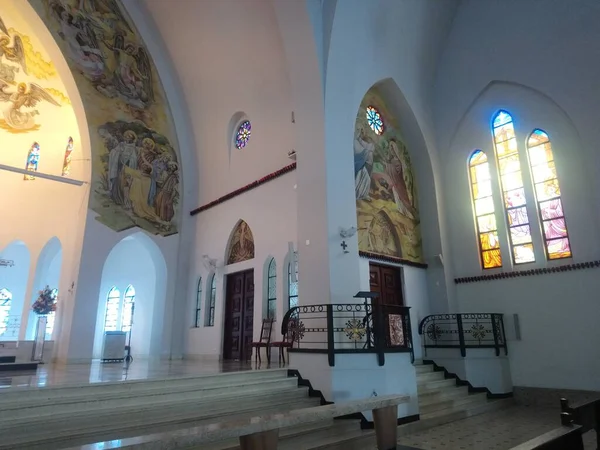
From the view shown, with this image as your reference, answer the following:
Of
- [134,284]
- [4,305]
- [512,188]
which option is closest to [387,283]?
[512,188]

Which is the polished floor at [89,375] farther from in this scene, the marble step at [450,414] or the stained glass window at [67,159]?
the stained glass window at [67,159]

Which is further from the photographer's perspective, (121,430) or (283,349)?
(283,349)

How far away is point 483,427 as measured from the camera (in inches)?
271

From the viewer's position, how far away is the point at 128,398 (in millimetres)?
4957

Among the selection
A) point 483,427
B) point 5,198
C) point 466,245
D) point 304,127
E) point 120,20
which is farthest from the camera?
point 5,198

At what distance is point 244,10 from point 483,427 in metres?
10.7

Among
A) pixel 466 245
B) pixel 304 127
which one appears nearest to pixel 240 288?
pixel 304 127

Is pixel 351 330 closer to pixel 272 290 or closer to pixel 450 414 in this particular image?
pixel 450 414

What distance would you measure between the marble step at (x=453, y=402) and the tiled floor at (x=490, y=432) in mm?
380

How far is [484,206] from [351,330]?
6.23 m

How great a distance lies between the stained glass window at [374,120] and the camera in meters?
10.9

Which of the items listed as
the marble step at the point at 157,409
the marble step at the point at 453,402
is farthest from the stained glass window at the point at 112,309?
the marble step at the point at 453,402

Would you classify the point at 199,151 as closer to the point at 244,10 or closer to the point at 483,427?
the point at 244,10

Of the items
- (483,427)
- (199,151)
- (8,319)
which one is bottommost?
(483,427)
